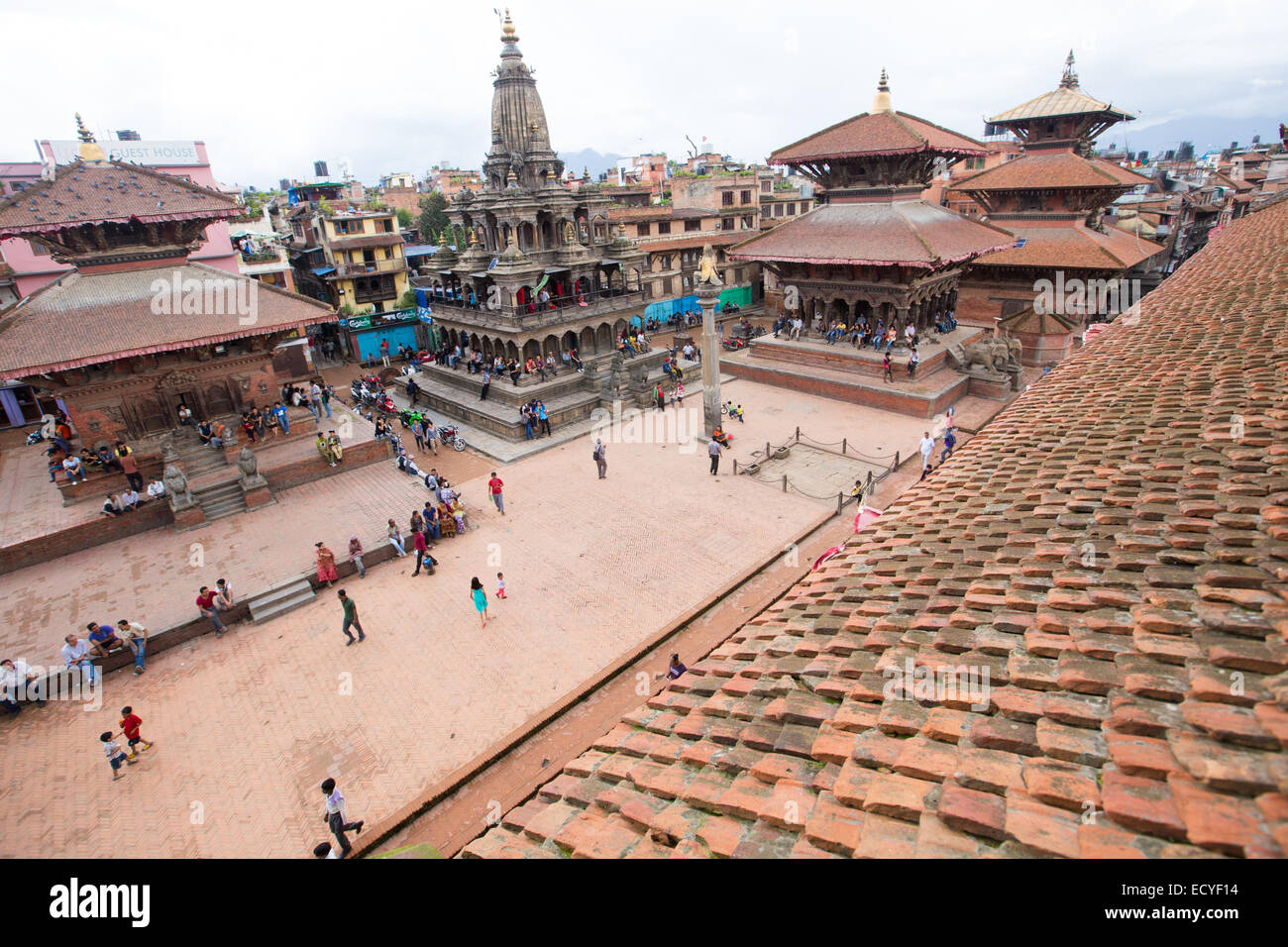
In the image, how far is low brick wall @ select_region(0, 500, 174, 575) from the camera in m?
16.4

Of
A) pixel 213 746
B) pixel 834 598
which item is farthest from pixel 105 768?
pixel 834 598

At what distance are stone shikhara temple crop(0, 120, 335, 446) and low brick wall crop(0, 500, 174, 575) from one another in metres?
3.44

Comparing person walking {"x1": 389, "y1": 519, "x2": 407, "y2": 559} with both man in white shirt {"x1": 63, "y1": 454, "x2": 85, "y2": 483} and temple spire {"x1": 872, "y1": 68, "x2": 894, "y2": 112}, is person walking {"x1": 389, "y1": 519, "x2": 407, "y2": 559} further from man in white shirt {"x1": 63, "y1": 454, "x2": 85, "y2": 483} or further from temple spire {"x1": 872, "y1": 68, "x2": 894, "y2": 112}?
temple spire {"x1": 872, "y1": 68, "x2": 894, "y2": 112}

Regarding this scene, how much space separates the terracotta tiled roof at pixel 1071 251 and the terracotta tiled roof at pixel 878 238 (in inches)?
105

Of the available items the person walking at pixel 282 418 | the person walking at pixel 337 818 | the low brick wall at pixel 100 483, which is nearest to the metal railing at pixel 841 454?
the person walking at pixel 337 818

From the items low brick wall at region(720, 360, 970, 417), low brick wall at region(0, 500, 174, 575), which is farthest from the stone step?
low brick wall at region(720, 360, 970, 417)

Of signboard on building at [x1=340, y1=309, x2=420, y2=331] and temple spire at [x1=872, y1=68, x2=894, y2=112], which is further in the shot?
signboard on building at [x1=340, y1=309, x2=420, y2=331]

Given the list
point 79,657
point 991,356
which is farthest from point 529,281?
point 991,356

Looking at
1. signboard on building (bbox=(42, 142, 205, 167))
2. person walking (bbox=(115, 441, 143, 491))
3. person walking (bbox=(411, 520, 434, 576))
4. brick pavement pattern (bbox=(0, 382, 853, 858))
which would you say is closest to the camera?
brick pavement pattern (bbox=(0, 382, 853, 858))

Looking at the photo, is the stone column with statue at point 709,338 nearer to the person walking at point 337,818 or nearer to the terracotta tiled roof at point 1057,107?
the person walking at point 337,818

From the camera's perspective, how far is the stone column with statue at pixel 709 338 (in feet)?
66.7

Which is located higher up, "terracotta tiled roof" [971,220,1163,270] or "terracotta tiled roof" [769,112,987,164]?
"terracotta tiled roof" [769,112,987,164]

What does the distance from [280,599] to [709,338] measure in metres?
15.2

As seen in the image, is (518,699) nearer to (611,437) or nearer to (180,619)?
(180,619)
